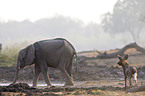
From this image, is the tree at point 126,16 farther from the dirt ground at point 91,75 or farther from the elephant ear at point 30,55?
the elephant ear at point 30,55

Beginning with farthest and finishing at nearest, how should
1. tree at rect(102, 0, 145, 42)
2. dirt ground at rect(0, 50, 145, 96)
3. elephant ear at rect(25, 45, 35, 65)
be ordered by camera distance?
tree at rect(102, 0, 145, 42), elephant ear at rect(25, 45, 35, 65), dirt ground at rect(0, 50, 145, 96)

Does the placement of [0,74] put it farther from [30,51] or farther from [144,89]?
[144,89]

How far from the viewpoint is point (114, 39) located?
274 ft

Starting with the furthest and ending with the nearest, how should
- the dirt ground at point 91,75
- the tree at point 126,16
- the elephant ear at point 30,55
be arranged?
the tree at point 126,16 < the elephant ear at point 30,55 < the dirt ground at point 91,75

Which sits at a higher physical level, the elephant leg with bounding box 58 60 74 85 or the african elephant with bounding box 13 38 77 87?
the african elephant with bounding box 13 38 77 87

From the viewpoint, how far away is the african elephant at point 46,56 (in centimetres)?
1324

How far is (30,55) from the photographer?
43.3 ft

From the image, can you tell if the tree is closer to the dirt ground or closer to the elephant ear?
the dirt ground

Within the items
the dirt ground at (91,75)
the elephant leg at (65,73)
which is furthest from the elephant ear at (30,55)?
the dirt ground at (91,75)

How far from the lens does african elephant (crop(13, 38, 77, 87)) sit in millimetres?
13242

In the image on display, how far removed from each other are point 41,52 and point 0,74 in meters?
7.58

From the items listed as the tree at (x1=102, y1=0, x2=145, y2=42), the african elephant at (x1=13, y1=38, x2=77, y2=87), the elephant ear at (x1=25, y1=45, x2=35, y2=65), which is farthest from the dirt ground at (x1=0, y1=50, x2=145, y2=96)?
the tree at (x1=102, y1=0, x2=145, y2=42)

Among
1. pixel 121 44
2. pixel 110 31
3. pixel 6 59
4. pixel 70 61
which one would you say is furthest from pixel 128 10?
pixel 70 61

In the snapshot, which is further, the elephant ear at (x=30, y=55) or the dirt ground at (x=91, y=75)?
the elephant ear at (x=30, y=55)
